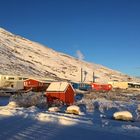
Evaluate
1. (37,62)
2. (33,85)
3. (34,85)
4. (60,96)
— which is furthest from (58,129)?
(37,62)

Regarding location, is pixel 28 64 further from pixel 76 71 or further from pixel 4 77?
pixel 4 77

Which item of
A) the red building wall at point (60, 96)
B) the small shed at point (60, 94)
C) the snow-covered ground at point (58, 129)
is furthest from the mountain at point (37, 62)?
the snow-covered ground at point (58, 129)

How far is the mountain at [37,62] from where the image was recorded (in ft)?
370

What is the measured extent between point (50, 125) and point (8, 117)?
2.90 m

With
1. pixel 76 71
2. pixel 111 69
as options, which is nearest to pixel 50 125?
pixel 76 71

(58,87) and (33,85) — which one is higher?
(33,85)

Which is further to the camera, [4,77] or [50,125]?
[4,77]

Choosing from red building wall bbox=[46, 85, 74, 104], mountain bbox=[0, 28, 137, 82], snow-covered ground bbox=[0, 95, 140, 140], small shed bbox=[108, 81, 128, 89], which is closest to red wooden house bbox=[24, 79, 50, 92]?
red building wall bbox=[46, 85, 74, 104]

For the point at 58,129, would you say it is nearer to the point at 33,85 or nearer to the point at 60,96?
the point at 60,96

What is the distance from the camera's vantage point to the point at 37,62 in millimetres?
129750

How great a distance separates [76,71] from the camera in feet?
433

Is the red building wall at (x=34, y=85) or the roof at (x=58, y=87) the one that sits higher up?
the red building wall at (x=34, y=85)

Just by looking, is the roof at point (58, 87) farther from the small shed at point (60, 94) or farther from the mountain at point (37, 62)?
the mountain at point (37, 62)

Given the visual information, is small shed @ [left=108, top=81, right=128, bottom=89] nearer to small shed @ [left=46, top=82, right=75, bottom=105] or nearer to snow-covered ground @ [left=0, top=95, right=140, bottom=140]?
small shed @ [left=46, top=82, right=75, bottom=105]
